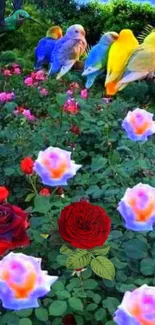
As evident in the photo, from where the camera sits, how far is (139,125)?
170cm

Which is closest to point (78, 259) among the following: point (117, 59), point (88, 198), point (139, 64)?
point (88, 198)

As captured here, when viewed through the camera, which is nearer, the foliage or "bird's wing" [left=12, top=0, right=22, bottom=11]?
the foliage

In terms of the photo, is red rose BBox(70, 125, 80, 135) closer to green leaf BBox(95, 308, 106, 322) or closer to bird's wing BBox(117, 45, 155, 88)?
green leaf BBox(95, 308, 106, 322)

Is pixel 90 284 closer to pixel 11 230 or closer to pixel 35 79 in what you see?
pixel 11 230

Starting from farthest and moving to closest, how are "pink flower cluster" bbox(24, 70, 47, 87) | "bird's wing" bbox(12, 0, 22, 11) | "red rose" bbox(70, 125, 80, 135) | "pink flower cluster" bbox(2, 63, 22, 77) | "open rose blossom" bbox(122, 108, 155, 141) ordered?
"bird's wing" bbox(12, 0, 22, 11), "pink flower cluster" bbox(2, 63, 22, 77), "pink flower cluster" bbox(24, 70, 47, 87), "red rose" bbox(70, 125, 80, 135), "open rose blossom" bbox(122, 108, 155, 141)

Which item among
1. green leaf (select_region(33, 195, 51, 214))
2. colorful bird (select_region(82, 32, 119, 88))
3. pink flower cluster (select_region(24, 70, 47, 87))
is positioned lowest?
pink flower cluster (select_region(24, 70, 47, 87))

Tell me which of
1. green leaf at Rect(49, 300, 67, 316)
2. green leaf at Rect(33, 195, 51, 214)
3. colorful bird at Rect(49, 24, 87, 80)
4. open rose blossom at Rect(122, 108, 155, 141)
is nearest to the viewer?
green leaf at Rect(49, 300, 67, 316)

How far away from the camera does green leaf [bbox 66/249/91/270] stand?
1184mm

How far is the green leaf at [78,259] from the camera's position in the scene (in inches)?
46.6

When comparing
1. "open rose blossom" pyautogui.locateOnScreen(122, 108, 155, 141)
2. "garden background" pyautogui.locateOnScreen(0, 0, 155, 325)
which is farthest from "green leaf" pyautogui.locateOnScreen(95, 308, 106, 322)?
"open rose blossom" pyautogui.locateOnScreen(122, 108, 155, 141)

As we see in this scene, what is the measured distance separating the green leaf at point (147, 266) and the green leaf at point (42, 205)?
0.67 feet

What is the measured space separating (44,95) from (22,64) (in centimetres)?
120

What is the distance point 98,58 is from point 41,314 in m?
2.74

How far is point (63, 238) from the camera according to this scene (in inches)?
45.6
